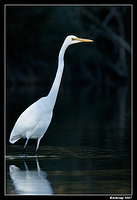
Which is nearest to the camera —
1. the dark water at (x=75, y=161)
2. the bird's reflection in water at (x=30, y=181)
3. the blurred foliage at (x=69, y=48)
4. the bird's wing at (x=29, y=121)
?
the bird's reflection in water at (x=30, y=181)

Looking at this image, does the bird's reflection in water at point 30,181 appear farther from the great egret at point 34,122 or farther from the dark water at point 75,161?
the great egret at point 34,122

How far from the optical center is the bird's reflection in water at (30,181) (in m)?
4.93

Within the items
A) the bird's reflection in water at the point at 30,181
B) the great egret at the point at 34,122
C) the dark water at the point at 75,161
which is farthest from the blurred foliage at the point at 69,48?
the bird's reflection in water at the point at 30,181

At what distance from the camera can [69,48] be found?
109 feet

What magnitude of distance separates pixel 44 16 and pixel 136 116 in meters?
27.1

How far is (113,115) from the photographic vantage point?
12859mm

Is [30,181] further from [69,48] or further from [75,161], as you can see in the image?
[69,48]

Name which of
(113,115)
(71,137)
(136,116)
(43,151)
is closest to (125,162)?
(136,116)

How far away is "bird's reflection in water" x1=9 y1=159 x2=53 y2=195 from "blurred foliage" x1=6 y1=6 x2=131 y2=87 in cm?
2506

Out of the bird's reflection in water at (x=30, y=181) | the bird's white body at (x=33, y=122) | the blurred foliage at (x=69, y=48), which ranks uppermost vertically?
the blurred foliage at (x=69, y=48)

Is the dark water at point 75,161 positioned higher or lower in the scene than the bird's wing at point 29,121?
lower

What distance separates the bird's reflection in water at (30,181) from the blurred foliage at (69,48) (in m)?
25.1

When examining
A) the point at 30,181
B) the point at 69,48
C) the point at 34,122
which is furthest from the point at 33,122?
the point at 69,48

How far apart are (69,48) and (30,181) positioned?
28276mm
